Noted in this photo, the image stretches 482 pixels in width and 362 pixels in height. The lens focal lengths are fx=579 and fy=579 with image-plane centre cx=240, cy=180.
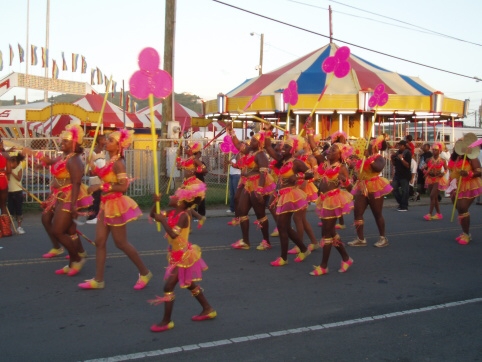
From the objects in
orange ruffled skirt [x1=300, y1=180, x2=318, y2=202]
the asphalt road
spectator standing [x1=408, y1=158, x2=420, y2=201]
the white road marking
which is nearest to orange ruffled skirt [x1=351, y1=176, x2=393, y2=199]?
orange ruffled skirt [x1=300, y1=180, x2=318, y2=202]

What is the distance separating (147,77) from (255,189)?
342 cm

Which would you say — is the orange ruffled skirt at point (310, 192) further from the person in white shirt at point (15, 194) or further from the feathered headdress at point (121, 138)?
the person in white shirt at point (15, 194)

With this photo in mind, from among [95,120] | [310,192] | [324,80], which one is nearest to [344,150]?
[310,192]

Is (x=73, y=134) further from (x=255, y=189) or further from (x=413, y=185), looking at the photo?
(x=413, y=185)

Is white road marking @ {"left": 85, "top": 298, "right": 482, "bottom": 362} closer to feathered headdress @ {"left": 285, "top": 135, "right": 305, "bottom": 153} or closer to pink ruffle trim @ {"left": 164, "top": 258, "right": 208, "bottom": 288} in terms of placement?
pink ruffle trim @ {"left": 164, "top": 258, "right": 208, "bottom": 288}

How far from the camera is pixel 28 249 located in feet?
30.3

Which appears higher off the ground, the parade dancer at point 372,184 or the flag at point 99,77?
the flag at point 99,77

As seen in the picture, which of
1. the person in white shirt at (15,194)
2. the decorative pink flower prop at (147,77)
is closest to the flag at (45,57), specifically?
the person in white shirt at (15,194)

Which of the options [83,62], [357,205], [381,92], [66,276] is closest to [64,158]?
[66,276]

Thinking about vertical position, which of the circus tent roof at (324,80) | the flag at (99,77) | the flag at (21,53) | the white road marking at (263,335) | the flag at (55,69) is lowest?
the white road marking at (263,335)

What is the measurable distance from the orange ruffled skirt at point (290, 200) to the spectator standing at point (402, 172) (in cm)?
702

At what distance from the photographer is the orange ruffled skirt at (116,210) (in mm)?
6824

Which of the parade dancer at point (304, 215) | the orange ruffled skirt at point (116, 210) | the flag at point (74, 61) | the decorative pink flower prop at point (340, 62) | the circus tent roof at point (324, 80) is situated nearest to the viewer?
the orange ruffled skirt at point (116, 210)

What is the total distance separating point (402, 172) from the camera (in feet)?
49.9
